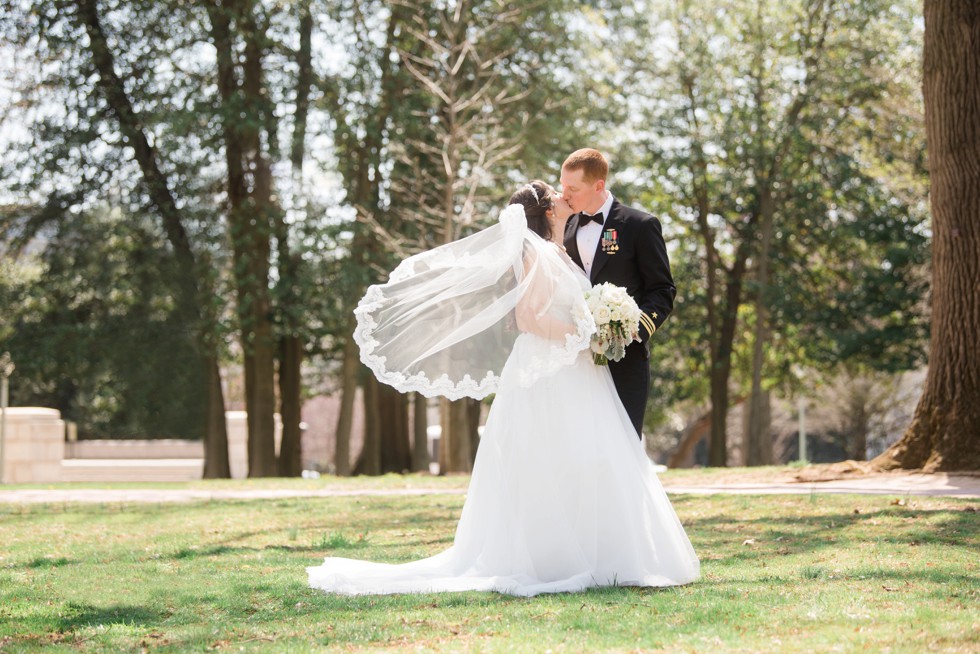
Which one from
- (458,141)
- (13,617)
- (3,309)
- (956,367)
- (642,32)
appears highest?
(642,32)

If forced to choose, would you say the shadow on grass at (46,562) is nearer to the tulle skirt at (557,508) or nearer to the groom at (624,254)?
the tulle skirt at (557,508)

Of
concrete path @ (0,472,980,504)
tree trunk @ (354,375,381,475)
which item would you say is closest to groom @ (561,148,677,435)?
concrete path @ (0,472,980,504)

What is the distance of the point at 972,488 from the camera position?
10.9 metres

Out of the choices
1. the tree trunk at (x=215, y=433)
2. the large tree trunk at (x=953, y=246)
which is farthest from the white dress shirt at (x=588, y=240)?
the tree trunk at (x=215, y=433)

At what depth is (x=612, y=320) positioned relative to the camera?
6.14 meters

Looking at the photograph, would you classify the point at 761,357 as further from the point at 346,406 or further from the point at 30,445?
the point at 30,445

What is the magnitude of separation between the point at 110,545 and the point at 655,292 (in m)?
5.08

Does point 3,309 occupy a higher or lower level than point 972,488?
higher

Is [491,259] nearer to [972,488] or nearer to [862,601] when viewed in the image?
[862,601]

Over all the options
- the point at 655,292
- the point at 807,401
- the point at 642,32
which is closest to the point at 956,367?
the point at 655,292

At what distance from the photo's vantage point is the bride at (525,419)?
605cm

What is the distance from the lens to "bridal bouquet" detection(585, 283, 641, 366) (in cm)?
614

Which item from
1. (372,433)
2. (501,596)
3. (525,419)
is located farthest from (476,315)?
(372,433)

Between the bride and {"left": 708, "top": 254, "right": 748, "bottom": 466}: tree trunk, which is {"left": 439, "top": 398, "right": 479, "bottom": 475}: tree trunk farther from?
the bride
